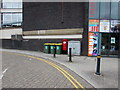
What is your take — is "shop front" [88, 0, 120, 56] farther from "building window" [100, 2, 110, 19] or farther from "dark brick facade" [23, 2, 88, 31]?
"dark brick facade" [23, 2, 88, 31]

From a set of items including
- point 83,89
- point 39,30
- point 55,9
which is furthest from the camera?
point 39,30

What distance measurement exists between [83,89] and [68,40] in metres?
9.99

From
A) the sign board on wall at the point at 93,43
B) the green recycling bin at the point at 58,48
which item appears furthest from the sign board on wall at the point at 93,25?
the green recycling bin at the point at 58,48

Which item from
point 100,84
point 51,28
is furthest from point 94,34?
point 100,84

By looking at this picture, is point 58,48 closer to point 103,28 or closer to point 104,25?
point 103,28

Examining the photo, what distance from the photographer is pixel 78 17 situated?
14.1 metres

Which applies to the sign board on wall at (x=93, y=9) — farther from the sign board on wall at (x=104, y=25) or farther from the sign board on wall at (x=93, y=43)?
the sign board on wall at (x=93, y=43)

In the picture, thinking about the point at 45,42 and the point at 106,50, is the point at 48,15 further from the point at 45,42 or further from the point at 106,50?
the point at 106,50

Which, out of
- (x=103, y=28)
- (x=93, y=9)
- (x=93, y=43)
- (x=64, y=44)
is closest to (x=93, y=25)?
(x=103, y=28)

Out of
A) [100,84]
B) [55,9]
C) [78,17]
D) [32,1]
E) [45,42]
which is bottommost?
[100,84]

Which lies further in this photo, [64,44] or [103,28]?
[64,44]

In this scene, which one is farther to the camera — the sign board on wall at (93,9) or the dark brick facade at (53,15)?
the dark brick facade at (53,15)

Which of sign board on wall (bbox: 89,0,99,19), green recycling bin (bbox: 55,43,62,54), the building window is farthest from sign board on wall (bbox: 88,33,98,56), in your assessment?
green recycling bin (bbox: 55,43,62,54)

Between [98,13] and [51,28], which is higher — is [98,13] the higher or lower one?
the higher one
